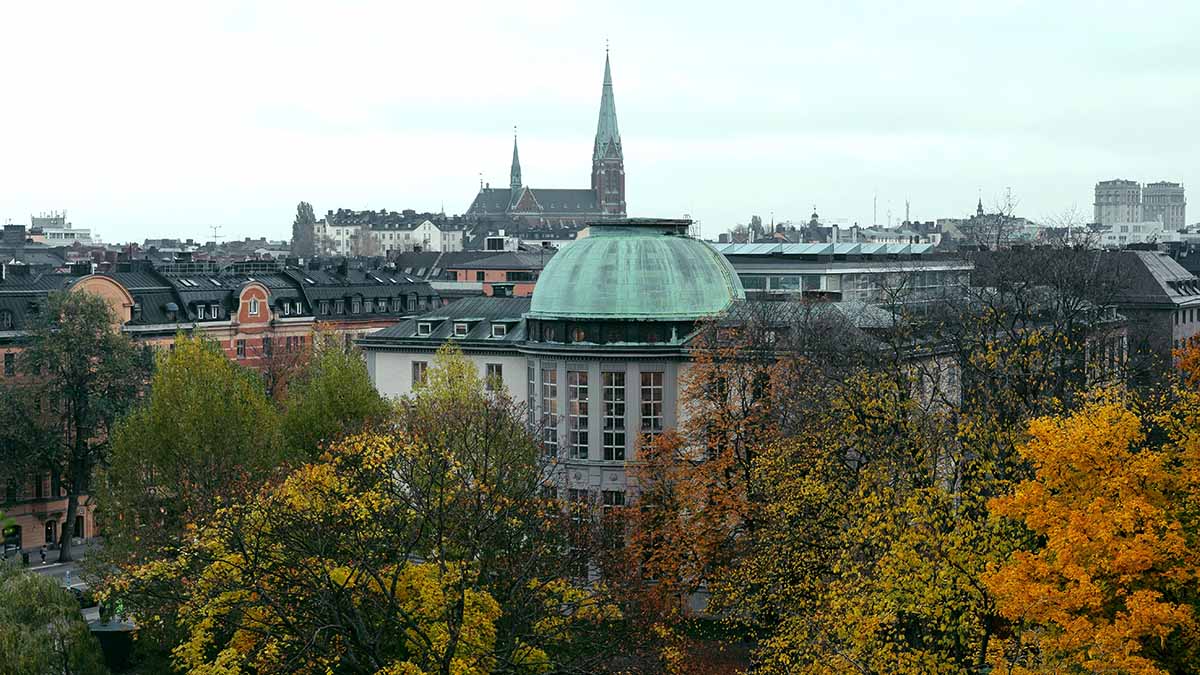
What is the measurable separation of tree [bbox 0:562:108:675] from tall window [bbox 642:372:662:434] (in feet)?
82.2

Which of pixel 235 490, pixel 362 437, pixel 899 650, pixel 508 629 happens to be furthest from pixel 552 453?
pixel 899 650

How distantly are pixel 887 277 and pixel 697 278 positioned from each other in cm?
2147

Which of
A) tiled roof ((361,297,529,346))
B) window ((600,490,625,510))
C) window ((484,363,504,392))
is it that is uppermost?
tiled roof ((361,297,529,346))

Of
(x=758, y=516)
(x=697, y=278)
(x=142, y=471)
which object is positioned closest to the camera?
(x=758, y=516)

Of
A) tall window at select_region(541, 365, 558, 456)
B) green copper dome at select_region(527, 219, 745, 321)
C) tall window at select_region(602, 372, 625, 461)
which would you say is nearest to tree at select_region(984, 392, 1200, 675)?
tall window at select_region(602, 372, 625, 461)

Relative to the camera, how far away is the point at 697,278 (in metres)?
71.1

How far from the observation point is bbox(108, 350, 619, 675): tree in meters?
37.3

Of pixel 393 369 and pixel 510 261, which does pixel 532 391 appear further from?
pixel 510 261

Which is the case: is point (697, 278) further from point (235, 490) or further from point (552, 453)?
point (235, 490)

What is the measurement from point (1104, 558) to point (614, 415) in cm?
3746

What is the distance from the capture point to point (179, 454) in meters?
64.0

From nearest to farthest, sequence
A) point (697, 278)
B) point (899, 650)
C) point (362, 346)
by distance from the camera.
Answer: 1. point (899, 650)
2. point (697, 278)
3. point (362, 346)

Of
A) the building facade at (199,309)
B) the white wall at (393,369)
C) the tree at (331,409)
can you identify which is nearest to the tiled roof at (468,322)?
the white wall at (393,369)

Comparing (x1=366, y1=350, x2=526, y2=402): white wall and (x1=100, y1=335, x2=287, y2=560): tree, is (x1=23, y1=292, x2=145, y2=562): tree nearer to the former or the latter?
(x1=366, y1=350, x2=526, y2=402): white wall
